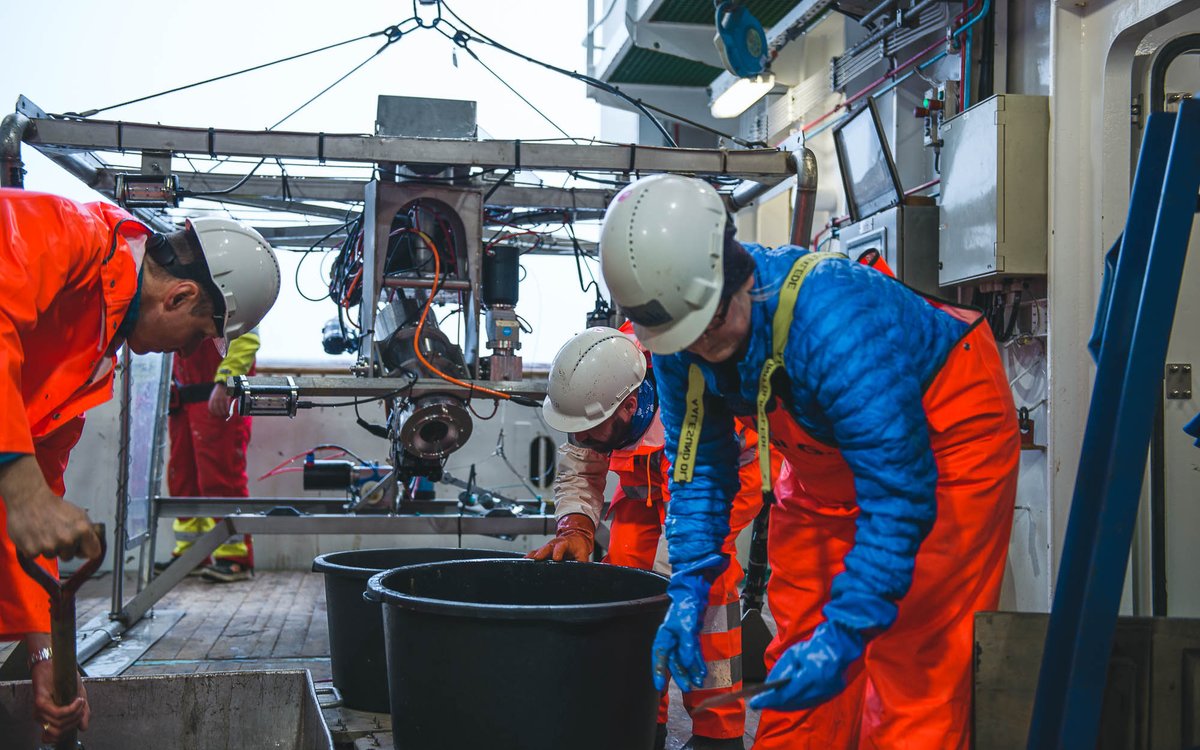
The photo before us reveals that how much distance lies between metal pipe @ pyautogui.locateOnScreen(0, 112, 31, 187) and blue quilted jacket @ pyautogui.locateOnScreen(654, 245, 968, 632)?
8.03 feet

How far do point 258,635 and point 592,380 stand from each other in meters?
2.37

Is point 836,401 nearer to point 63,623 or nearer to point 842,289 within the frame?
point 842,289

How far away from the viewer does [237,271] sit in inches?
79.8

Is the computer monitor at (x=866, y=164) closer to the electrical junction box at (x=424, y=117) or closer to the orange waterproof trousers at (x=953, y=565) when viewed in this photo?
the electrical junction box at (x=424, y=117)

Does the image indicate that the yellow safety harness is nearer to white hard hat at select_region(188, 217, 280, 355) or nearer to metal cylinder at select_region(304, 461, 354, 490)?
white hard hat at select_region(188, 217, 280, 355)

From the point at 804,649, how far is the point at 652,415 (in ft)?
4.02

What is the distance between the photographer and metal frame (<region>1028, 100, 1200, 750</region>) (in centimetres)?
143

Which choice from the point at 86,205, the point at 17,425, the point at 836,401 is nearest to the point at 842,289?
the point at 836,401

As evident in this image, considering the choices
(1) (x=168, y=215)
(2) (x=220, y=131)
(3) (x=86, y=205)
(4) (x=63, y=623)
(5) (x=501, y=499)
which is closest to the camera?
(4) (x=63, y=623)

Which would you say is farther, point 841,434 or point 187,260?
point 187,260

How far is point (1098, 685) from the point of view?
4.71 feet

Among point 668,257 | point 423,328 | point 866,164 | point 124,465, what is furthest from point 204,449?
point 668,257

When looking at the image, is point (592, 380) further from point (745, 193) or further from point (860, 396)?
point (745, 193)

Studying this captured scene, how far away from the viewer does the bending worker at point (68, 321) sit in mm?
1494
